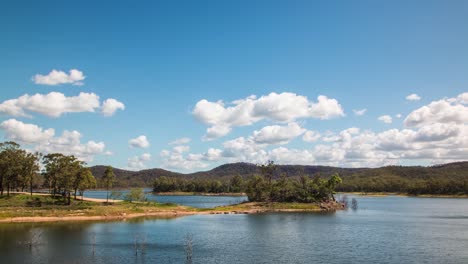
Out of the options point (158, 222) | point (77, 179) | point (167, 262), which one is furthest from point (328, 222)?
point (77, 179)

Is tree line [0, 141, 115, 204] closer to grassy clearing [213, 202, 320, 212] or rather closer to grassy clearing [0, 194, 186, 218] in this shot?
grassy clearing [0, 194, 186, 218]

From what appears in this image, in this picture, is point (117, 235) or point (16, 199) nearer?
point (117, 235)

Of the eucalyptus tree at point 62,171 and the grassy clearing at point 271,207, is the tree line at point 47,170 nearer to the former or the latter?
the eucalyptus tree at point 62,171

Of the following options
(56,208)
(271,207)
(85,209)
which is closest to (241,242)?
(85,209)

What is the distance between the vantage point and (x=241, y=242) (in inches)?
3401

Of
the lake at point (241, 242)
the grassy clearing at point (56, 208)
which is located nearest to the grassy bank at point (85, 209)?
the grassy clearing at point (56, 208)

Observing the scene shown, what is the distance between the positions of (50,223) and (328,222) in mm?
78776

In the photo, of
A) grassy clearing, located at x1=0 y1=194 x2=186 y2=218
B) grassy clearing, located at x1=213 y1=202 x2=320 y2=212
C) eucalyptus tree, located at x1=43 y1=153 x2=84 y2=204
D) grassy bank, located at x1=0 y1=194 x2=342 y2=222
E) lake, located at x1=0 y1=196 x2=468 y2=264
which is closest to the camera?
lake, located at x1=0 y1=196 x2=468 y2=264

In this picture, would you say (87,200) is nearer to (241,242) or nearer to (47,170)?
(47,170)

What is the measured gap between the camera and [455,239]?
90.9 metres

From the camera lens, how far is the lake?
68062 millimetres

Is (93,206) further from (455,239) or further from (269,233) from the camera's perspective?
(455,239)

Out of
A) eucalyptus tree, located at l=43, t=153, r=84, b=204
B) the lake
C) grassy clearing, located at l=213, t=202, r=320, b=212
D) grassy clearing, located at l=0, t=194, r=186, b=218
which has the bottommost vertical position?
the lake

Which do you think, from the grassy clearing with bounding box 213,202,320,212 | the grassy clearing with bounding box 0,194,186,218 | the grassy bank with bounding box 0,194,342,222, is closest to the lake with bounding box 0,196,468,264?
the grassy bank with bounding box 0,194,342,222
